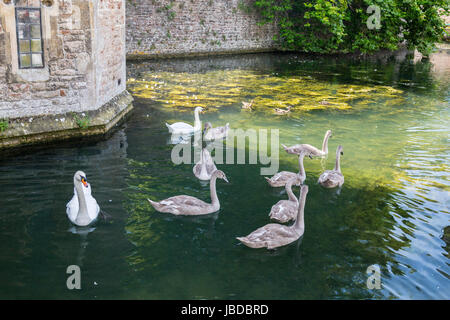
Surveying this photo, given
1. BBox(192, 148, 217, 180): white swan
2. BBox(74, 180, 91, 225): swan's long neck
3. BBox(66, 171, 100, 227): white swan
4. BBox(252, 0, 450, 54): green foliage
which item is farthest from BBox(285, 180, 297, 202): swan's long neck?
BBox(252, 0, 450, 54): green foliage

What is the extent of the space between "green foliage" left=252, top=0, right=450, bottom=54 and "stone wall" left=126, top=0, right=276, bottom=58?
1437mm

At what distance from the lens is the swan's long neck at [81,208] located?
22.5ft

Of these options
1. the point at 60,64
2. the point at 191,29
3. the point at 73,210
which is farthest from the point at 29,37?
the point at 191,29

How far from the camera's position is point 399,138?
12219 millimetres

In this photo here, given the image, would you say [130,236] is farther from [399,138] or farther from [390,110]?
[390,110]

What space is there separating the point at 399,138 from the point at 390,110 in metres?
3.50

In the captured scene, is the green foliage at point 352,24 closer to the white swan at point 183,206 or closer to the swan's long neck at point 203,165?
the swan's long neck at point 203,165

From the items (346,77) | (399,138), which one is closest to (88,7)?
(399,138)

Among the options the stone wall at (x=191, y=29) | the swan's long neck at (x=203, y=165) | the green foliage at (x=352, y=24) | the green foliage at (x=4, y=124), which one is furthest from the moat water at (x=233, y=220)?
the green foliage at (x=352, y=24)

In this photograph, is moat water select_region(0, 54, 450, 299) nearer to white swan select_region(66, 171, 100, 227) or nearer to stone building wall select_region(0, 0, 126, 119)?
white swan select_region(66, 171, 100, 227)

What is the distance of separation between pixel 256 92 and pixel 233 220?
35.6ft

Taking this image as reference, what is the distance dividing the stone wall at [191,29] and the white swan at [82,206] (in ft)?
61.5

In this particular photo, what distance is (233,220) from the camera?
Result: 24.3 ft

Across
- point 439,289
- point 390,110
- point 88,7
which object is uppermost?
point 88,7
